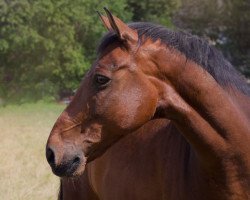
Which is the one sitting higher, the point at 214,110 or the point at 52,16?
the point at 214,110

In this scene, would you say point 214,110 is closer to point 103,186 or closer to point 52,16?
point 103,186

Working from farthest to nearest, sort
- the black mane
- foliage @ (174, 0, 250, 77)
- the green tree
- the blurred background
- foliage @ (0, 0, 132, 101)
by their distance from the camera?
the green tree
foliage @ (0, 0, 132, 101)
the blurred background
foliage @ (174, 0, 250, 77)
the black mane

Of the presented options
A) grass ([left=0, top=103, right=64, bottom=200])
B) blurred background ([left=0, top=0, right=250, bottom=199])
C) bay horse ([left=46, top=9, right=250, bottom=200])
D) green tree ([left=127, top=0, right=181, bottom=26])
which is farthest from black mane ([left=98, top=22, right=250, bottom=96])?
green tree ([left=127, top=0, right=181, bottom=26])

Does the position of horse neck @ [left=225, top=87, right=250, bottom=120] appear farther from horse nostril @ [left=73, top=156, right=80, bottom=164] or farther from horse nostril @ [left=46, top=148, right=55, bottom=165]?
horse nostril @ [left=46, top=148, right=55, bottom=165]

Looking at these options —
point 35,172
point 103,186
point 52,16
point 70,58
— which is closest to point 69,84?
point 70,58

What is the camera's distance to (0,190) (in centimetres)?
816

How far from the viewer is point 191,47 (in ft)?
11.1

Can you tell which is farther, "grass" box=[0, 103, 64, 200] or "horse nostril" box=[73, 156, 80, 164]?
"grass" box=[0, 103, 64, 200]

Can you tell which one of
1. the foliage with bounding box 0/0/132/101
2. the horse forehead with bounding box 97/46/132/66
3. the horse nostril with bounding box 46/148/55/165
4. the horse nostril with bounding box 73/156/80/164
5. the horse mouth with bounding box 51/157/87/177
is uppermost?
the horse forehead with bounding box 97/46/132/66

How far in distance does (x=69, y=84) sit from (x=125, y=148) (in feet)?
108

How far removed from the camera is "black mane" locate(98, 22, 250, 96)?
3.36 meters

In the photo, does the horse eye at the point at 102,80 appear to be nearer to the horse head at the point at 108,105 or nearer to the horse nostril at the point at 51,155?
the horse head at the point at 108,105

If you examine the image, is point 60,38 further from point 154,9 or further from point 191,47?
point 191,47

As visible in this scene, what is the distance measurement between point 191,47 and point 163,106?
1.32 ft
